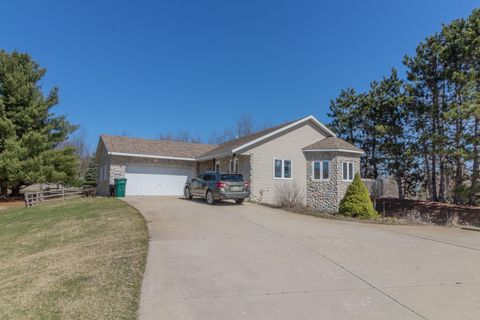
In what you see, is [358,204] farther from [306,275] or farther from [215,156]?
[215,156]

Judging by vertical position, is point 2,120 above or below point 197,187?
above

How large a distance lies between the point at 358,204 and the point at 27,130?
2430 centimetres

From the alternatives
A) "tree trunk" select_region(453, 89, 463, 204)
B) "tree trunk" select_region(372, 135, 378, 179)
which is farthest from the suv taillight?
"tree trunk" select_region(372, 135, 378, 179)

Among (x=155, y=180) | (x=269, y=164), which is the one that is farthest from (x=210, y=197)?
(x=155, y=180)

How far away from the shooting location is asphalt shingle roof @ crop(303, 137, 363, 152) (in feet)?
67.8

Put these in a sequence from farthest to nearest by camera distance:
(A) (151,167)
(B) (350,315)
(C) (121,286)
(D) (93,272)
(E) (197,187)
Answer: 1. (A) (151,167)
2. (E) (197,187)
3. (D) (93,272)
4. (C) (121,286)
5. (B) (350,315)

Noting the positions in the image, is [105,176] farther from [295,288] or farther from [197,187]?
[295,288]

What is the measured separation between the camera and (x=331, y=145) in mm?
20875

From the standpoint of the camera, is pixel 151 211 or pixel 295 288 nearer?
pixel 295 288

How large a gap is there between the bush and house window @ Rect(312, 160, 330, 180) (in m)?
5.68

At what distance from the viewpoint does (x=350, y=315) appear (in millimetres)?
3949

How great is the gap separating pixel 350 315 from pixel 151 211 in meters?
10.7

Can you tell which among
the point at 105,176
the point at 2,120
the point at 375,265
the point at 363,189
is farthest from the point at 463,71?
the point at 2,120

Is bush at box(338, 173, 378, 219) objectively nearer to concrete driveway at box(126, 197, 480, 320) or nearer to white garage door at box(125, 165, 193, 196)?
concrete driveway at box(126, 197, 480, 320)
